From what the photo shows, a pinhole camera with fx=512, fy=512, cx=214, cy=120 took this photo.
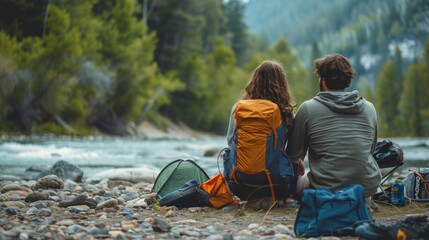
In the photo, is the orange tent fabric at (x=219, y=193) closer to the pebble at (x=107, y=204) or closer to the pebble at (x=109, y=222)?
the pebble at (x=109, y=222)

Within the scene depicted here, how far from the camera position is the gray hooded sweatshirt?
438 cm

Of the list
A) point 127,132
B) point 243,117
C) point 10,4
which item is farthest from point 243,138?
point 127,132

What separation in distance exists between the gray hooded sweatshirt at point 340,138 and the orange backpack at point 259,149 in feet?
0.78

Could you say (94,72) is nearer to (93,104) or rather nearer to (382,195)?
(93,104)

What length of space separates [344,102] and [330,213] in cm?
110

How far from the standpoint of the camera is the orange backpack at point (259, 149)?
461 cm

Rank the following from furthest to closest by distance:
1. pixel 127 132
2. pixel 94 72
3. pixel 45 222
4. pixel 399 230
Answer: pixel 127 132, pixel 94 72, pixel 45 222, pixel 399 230

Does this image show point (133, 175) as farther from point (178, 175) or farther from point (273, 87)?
point (273, 87)

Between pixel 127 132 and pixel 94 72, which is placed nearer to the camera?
pixel 94 72

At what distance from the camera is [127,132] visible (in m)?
33.0

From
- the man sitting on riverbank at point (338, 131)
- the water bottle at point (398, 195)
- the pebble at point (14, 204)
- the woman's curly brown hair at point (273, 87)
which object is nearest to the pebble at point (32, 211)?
the pebble at point (14, 204)

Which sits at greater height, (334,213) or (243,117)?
(243,117)

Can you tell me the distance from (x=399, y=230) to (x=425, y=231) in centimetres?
20

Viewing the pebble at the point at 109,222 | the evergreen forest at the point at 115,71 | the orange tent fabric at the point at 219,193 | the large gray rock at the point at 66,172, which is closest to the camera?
the pebble at the point at 109,222
